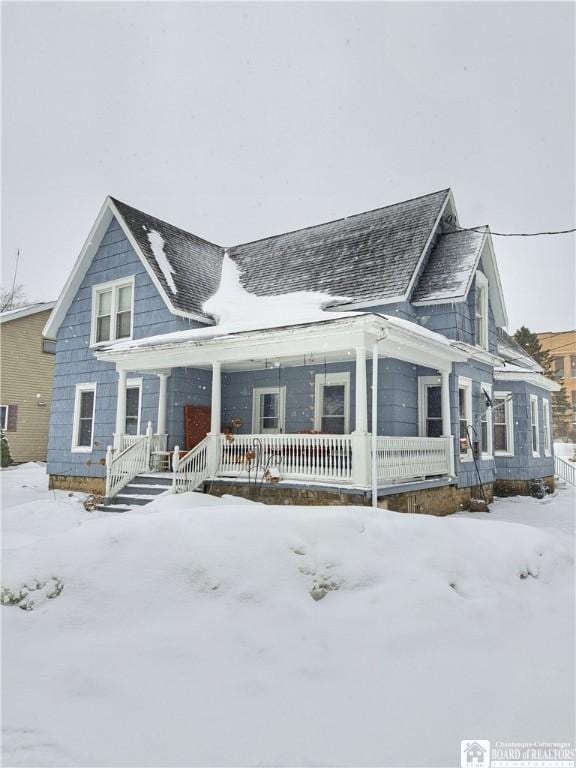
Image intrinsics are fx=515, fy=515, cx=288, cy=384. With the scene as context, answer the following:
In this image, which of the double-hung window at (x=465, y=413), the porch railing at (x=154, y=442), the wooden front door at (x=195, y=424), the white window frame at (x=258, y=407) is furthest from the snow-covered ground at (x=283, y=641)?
the wooden front door at (x=195, y=424)

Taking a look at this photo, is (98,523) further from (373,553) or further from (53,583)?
(373,553)

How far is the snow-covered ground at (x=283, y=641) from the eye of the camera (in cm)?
293

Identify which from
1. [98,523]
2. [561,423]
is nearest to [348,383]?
[98,523]

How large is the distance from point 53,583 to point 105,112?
511 feet

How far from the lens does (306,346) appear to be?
400 inches

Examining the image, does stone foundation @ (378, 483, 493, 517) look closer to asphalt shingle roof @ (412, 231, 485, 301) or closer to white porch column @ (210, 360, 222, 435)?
white porch column @ (210, 360, 222, 435)

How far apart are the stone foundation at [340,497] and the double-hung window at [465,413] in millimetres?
1248

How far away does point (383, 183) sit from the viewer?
14588 centimetres

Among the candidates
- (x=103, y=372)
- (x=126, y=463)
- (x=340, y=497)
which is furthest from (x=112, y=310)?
(x=340, y=497)

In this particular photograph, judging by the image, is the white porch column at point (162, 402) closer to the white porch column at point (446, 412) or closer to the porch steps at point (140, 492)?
the porch steps at point (140, 492)

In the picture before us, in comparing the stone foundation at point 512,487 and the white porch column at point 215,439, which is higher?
the white porch column at point 215,439

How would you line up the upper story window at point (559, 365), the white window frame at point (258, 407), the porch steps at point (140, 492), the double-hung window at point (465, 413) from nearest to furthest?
1. the porch steps at point (140, 492)
2. the double-hung window at point (465, 413)
3. the white window frame at point (258, 407)
4. the upper story window at point (559, 365)

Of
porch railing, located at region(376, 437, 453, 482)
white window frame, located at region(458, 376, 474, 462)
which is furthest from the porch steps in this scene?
white window frame, located at region(458, 376, 474, 462)

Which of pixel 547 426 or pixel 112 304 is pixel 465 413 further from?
pixel 112 304
